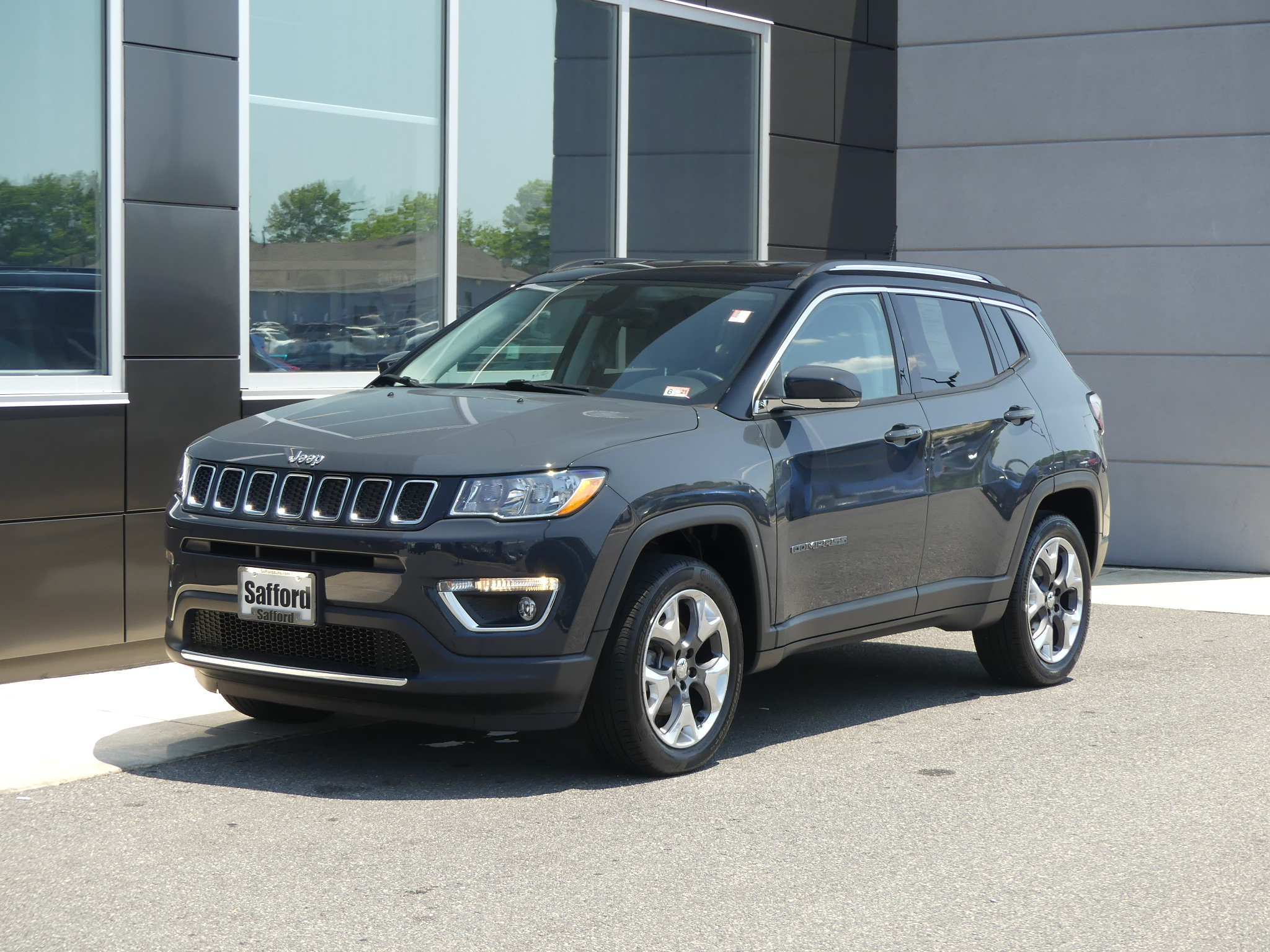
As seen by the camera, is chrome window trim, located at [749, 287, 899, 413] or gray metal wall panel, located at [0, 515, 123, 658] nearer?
chrome window trim, located at [749, 287, 899, 413]

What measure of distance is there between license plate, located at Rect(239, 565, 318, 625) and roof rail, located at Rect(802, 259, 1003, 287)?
2.49 meters

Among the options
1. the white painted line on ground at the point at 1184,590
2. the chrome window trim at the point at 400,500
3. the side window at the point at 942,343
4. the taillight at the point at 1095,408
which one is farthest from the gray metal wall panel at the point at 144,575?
the white painted line on ground at the point at 1184,590

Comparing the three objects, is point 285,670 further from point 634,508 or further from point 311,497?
point 634,508

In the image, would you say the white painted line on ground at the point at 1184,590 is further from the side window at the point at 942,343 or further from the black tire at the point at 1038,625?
the side window at the point at 942,343

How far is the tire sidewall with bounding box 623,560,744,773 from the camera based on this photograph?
18.3 feet

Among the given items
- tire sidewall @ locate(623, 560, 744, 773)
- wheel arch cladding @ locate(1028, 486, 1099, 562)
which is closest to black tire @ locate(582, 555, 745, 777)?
tire sidewall @ locate(623, 560, 744, 773)

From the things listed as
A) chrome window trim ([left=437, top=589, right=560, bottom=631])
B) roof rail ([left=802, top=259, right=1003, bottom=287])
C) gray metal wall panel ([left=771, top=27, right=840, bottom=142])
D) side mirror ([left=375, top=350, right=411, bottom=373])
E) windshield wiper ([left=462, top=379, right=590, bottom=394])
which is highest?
gray metal wall panel ([left=771, top=27, right=840, bottom=142])

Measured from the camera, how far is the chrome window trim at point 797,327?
6211mm

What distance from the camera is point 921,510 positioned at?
6793 millimetres

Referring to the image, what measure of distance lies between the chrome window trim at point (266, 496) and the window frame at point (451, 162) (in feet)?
10.1

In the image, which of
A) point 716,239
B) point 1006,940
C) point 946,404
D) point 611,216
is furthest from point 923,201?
point 1006,940

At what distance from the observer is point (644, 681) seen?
564cm

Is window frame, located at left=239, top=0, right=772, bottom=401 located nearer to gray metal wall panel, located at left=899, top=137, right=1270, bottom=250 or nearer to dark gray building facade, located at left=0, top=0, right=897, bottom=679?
dark gray building facade, located at left=0, top=0, right=897, bottom=679

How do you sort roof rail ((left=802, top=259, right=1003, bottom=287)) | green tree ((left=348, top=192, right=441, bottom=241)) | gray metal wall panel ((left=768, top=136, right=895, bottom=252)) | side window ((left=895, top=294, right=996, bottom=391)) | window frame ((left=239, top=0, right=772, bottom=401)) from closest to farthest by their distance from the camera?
1. roof rail ((left=802, top=259, right=1003, bottom=287))
2. side window ((left=895, top=294, right=996, bottom=391))
3. window frame ((left=239, top=0, right=772, bottom=401))
4. green tree ((left=348, top=192, right=441, bottom=241))
5. gray metal wall panel ((left=768, top=136, right=895, bottom=252))
